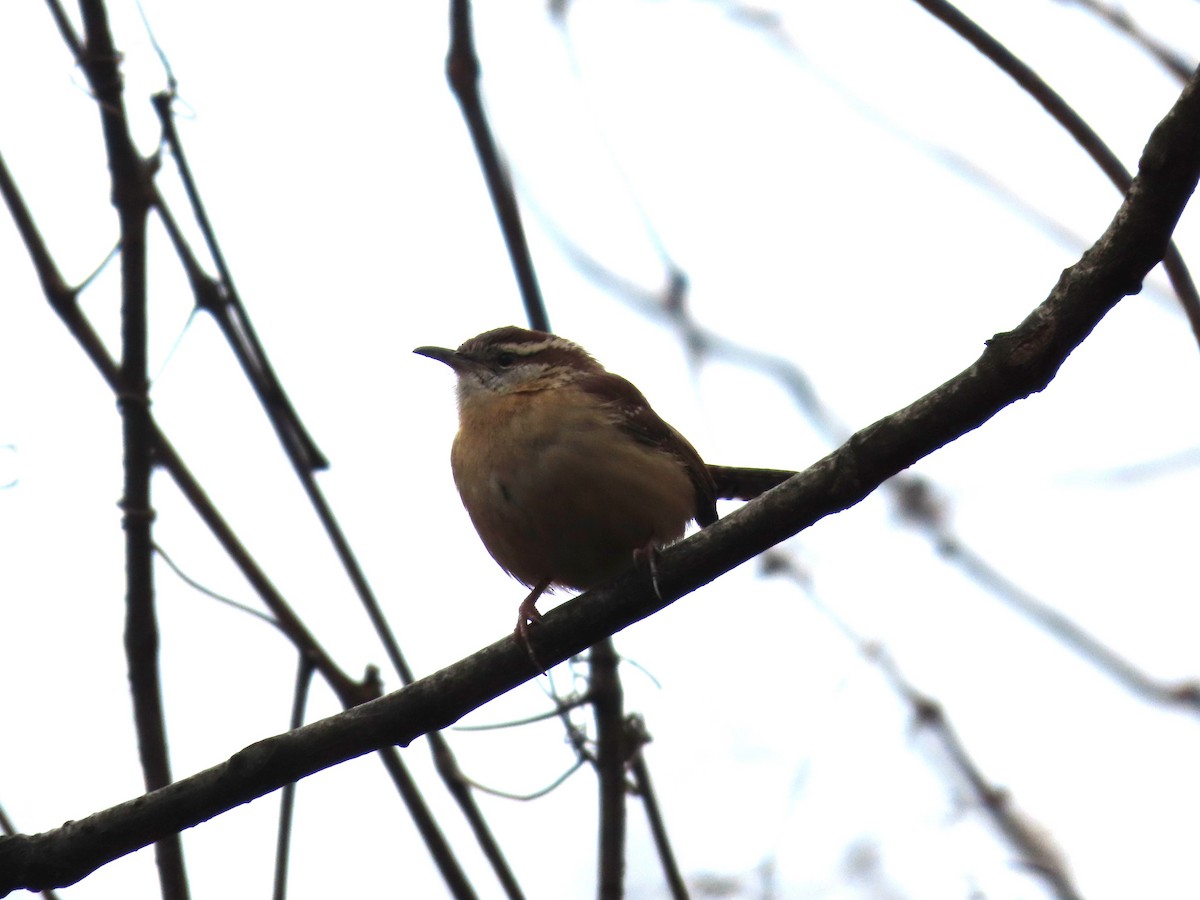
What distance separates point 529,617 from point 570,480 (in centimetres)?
48

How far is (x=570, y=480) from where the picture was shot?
14.5 ft

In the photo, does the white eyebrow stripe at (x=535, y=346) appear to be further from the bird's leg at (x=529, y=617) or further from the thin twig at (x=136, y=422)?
the thin twig at (x=136, y=422)

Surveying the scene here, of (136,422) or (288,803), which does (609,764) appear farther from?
(136,422)

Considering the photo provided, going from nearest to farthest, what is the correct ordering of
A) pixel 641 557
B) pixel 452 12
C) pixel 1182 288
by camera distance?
pixel 1182 288
pixel 641 557
pixel 452 12

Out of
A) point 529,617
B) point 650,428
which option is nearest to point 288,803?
point 529,617

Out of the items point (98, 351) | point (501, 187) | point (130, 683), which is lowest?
point (130, 683)

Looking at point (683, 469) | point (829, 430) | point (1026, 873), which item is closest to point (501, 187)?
point (683, 469)

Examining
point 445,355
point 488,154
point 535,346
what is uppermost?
point 445,355

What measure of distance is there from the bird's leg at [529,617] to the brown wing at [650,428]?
65cm

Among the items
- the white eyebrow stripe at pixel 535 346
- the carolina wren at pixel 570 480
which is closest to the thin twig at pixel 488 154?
the carolina wren at pixel 570 480

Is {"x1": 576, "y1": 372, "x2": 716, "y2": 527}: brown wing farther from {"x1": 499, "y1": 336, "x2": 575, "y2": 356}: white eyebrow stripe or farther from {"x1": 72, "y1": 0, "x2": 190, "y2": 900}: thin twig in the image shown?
{"x1": 72, "y1": 0, "x2": 190, "y2": 900}: thin twig

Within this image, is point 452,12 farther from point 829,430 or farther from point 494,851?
point 494,851

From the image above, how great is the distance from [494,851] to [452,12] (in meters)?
2.68

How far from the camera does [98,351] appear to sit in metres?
4.03
